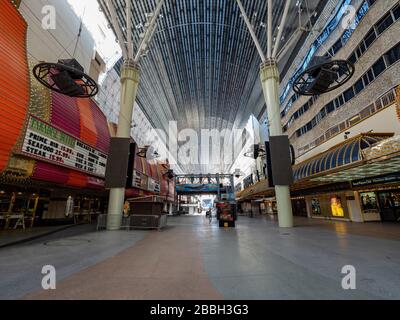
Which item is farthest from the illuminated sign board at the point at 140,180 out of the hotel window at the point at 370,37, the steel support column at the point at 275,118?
the hotel window at the point at 370,37

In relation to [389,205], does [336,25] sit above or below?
above

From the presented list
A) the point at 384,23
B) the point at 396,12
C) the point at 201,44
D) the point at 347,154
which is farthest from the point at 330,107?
the point at 201,44

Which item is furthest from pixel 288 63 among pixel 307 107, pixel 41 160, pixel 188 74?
pixel 41 160

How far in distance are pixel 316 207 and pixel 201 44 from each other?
3420 centimetres

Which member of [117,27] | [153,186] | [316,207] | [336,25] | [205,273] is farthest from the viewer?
[153,186]

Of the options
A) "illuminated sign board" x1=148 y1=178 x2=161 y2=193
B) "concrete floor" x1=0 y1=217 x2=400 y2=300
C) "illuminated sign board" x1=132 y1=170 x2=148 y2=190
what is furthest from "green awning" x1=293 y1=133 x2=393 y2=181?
"illuminated sign board" x1=148 y1=178 x2=161 y2=193

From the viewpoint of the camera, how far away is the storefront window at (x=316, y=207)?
2411cm

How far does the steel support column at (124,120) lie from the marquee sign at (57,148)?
2.52m

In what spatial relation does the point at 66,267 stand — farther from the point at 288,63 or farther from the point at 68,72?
the point at 288,63

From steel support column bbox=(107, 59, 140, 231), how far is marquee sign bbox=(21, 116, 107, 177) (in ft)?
8.28

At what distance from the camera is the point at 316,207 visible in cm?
2473

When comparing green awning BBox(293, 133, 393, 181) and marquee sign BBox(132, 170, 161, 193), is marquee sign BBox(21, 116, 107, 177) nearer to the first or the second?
marquee sign BBox(132, 170, 161, 193)

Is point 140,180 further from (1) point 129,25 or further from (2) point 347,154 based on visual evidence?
(2) point 347,154

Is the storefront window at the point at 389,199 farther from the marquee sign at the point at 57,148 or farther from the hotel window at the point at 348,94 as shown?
the marquee sign at the point at 57,148
